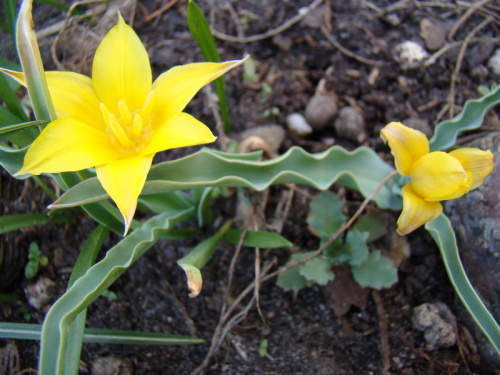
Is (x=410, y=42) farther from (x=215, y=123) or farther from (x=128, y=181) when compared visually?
(x=128, y=181)

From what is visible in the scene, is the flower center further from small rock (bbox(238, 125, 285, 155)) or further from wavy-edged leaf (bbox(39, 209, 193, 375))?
small rock (bbox(238, 125, 285, 155))

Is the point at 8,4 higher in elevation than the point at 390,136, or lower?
higher

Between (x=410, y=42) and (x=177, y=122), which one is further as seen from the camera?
(x=410, y=42)

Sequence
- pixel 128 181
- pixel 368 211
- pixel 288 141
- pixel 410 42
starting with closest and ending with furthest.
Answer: pixel 128 181, pixel 368 211, pixel 288 141, pixel 410 42

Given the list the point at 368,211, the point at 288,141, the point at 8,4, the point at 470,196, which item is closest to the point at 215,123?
the point at 288,141

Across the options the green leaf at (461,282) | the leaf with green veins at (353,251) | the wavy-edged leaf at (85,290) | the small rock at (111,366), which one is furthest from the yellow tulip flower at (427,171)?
the small rock at (111,366)

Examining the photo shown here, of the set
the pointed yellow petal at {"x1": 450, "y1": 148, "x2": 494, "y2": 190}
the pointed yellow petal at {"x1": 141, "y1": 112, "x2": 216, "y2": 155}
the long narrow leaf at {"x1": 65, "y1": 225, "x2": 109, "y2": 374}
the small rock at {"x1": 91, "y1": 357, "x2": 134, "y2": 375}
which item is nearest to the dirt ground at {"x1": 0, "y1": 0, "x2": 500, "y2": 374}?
the small rock at {"x1": 91, "y1": 357, "x2": 134, "y2": 375}

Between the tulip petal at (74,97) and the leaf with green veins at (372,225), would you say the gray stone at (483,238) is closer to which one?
the leaf with green veins at (372,225)
